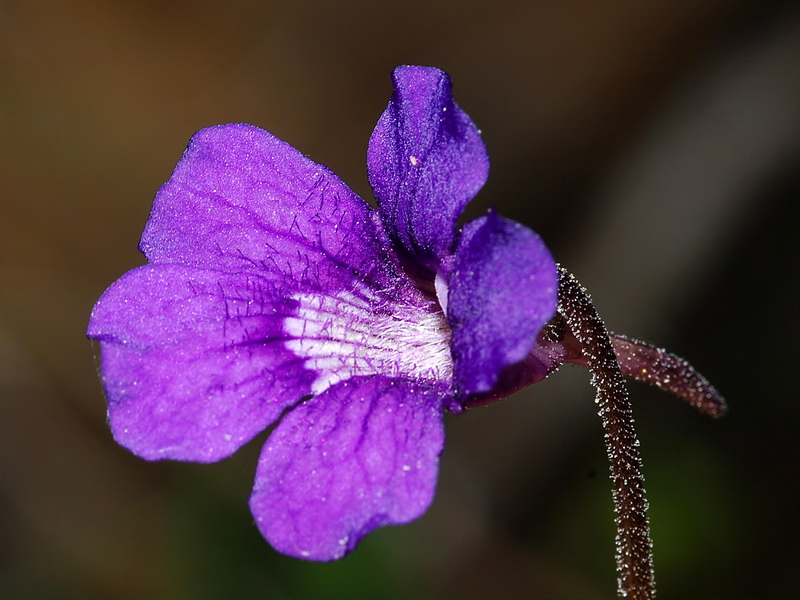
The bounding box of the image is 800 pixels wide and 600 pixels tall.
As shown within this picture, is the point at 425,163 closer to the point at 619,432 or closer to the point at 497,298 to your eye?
the point at 497,298

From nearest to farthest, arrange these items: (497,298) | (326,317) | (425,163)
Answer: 1. (497,298)
2. (425,163)
3. (326,317)

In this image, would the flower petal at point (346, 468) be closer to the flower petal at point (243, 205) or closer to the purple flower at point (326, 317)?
the purple flower at point (326, 317)

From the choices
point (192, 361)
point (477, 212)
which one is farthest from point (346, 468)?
point (477, 212)

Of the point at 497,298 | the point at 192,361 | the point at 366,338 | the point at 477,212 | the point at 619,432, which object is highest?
Result: the point at 497,298

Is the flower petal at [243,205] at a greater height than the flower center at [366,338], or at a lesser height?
greater

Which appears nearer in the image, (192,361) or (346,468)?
(346,468)

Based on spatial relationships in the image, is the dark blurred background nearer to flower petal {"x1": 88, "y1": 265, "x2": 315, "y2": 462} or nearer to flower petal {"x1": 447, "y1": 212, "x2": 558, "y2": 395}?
flower petal {"x1": 88, "y1": 265, "x2": 315, "y2": 462}

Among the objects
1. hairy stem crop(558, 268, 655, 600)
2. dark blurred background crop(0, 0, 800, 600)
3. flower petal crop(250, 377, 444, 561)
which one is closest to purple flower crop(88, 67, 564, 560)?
flower petal crop(250, 377, 444, 561)

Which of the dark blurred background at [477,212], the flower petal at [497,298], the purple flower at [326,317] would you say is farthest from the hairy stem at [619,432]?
the dark blurred background at [477,212]
